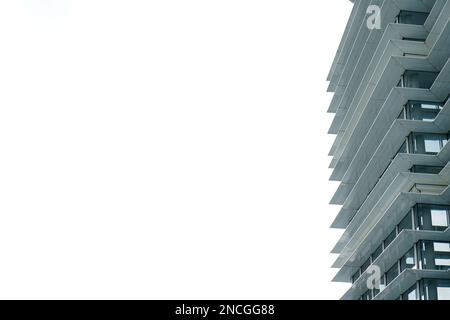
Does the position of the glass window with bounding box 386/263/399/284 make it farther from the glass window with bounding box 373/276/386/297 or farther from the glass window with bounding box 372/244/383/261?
the glass window with bounding box 372/244/383/261

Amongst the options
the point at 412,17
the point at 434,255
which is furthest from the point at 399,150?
the point at 412,17

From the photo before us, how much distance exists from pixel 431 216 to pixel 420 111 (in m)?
6.86

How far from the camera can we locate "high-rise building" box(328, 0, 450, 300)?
40312 mm

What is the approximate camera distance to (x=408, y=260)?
1687 inches

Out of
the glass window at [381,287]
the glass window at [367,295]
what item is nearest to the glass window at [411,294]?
the glass window at [381,287]

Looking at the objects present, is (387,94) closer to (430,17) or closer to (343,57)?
(430,17)

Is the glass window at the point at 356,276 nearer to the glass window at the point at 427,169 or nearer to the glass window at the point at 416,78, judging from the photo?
the glass window at the point at 427,169

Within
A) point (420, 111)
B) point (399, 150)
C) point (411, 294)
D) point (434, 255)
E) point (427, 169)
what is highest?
point (420, 111)

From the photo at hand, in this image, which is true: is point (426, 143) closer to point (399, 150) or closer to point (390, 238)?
point (399, 150)

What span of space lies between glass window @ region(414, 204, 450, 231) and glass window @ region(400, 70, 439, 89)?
7.99 m

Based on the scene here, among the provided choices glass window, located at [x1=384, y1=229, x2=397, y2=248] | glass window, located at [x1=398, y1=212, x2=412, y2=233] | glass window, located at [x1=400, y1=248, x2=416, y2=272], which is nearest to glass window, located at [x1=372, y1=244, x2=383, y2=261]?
glass window, located at [x1=384, y1=229, x2=397, y2=248]

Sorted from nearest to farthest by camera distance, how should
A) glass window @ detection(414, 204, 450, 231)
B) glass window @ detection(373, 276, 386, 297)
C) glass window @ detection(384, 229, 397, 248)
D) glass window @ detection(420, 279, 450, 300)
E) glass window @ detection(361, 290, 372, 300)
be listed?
glass window @ detection(420, 279, 450, 300) < glass window @ detection(414, 204, 450, 231) < glass window @ detection(384, 229, 397, 248) < glass window @ detection(373, 276, 386, 297) < glass window @ detection(361, 290, 372, 300)

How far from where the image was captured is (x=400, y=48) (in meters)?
43.3
